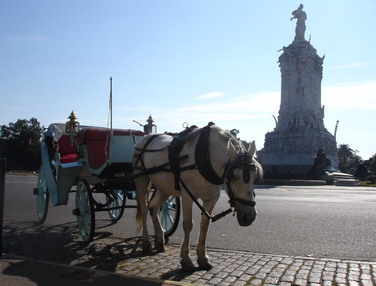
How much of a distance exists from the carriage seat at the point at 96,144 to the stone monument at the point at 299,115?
140ft

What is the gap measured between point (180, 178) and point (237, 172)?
1031mm

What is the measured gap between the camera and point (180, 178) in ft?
18.6

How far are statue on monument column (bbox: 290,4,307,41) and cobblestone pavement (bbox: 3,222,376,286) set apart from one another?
4976 cm

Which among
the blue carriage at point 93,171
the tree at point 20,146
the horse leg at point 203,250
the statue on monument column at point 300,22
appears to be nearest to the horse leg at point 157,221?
the blue carriage at point 93,171

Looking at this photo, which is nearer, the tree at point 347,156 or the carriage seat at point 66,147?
the carriage seat at point 66,147

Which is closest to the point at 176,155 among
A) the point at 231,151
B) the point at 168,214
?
the point at 231,151

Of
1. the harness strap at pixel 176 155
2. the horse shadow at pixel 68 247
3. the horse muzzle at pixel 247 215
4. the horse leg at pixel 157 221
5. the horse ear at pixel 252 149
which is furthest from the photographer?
the horse leg at pixel 157 221

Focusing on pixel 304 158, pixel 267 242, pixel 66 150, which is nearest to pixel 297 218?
pixel 267 242

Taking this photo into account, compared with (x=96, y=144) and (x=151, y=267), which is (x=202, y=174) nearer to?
(x=151, y=267)

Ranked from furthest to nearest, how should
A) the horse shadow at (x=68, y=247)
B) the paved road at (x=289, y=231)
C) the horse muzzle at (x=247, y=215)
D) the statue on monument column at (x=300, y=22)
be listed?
the statue on monument column at (x=300, y=22) → the paved road at (x=289, y=231) → the horse shadow at (x=68, y=247) → the horse muzzle at (x=247, y=215)

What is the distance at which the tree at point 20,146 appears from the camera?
84.8 m

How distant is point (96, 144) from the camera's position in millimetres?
7953

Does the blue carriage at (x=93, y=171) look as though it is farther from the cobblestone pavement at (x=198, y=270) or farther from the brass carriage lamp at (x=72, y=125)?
the cobblestone pavement at (x=198, y=270)

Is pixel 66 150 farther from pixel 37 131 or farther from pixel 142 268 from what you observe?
pixel 37 131
